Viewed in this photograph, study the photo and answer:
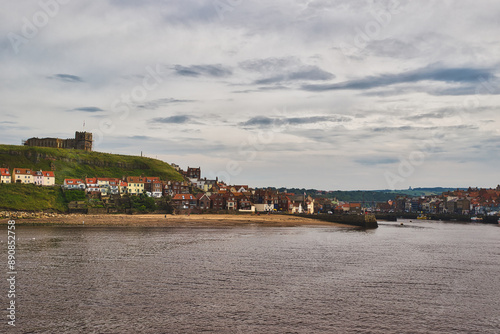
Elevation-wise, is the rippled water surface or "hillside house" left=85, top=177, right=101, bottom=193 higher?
"hillside house" left=85, top=177, right=101, bottom=193

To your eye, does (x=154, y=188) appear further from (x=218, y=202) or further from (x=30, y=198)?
(x=30, y=198)

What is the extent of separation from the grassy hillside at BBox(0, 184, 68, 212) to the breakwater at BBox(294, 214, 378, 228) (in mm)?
83222

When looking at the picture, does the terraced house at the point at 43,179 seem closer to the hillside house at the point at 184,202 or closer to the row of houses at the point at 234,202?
the row of houses at the point at 234,202

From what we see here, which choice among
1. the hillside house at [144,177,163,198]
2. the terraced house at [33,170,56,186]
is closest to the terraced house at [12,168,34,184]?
the terraced house at [33,170,56,186]

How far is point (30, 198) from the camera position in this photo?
132375 mm

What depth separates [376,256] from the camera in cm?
5872

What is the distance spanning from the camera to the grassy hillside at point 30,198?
124938 millimetres

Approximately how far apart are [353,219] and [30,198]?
103 metres

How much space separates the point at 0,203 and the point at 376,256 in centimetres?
11031

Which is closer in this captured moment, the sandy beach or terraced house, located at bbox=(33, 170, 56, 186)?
the sandy beach

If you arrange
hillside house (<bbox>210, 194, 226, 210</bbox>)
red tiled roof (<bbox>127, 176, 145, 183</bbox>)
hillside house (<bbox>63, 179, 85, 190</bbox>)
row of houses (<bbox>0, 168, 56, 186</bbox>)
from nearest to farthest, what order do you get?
row of houses (<bbox>0, 168, 56, 186</bbox>) → hillside house (<bbox>63, 179, 85, 190</bbox>) → hillside house (<bbox>210, 194, 226, 210</bbox>) → red tiled roof (<bbox>127, 176, 145, 183</bbox>)

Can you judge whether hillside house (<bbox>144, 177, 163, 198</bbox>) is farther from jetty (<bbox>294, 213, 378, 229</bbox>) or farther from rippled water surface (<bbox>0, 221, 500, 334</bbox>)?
rippled water surface (<bbox>0, 221, 500, 334</bbox>)

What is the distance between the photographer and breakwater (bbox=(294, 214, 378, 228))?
5354 inches

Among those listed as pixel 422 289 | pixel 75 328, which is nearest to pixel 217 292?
pixel 75 328
